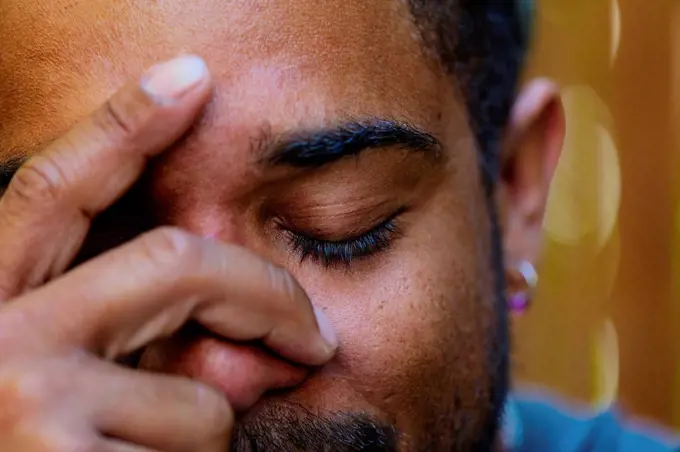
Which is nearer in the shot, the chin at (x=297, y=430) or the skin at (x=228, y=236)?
the skin at (x=228, y=236)

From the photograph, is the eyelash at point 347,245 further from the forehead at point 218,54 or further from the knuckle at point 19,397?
the knuckle at point 19,397

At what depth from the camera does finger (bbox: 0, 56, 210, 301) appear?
67 centimetres

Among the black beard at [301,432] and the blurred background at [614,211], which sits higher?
the blurred background at [614,211]

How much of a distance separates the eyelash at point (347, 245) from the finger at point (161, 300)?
0.09m

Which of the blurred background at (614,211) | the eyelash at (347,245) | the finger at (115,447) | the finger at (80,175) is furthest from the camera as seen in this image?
the blurred background at (614,211)

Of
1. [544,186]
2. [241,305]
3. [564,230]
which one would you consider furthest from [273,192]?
[564,230]

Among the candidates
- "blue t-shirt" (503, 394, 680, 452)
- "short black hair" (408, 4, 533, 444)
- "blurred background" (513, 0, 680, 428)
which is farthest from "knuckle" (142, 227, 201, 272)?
"blurred background" (513, 0, 680, 428)

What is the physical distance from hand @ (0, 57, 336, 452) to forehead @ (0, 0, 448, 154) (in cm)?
5

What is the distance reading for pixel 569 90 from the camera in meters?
2.07

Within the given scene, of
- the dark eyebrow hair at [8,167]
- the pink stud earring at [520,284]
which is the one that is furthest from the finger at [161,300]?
the pink stud earring at [520,284]

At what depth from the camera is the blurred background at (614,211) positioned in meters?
1.95

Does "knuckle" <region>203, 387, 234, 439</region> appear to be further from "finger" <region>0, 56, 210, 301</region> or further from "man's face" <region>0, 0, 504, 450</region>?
"finger" <region>0, 56, 210, 301</region>

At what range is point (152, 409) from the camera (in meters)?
0.58

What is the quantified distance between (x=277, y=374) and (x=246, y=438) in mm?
65
